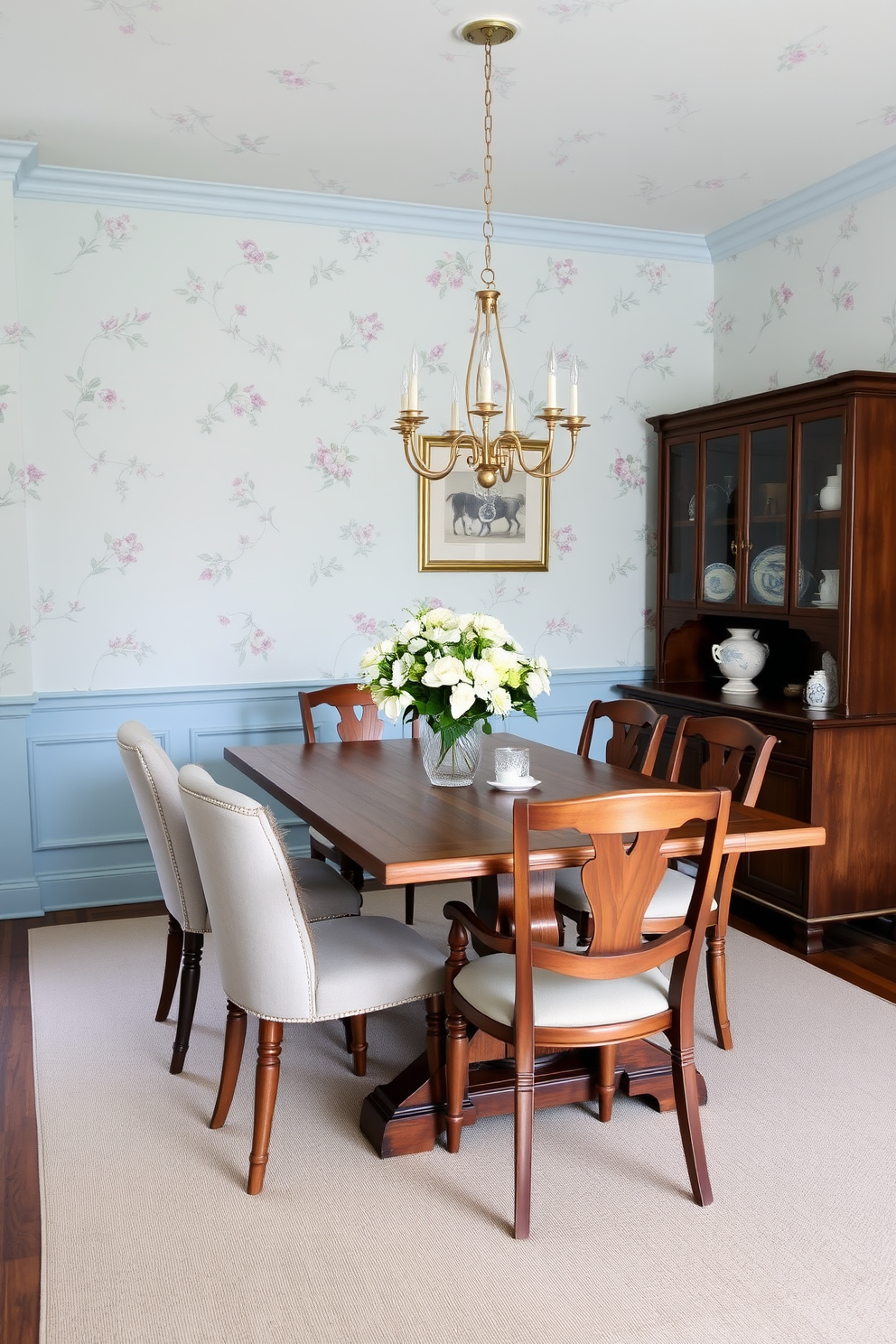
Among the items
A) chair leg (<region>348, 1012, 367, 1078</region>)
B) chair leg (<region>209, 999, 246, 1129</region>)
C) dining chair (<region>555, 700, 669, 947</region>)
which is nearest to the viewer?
chair leg (<region>209, 999, 246, 1129</region>)

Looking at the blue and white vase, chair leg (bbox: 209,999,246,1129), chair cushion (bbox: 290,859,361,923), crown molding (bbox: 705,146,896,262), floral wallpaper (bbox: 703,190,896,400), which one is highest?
crown molding (bbox: 705,146,896,262)

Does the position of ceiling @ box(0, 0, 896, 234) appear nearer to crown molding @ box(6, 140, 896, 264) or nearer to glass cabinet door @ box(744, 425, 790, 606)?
crown molding @ box(6, 140, 896, 264)

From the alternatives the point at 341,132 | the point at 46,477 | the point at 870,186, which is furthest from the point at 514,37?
the point at 46,477

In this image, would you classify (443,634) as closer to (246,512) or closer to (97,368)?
(246,512)

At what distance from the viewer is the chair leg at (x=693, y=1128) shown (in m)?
2.21

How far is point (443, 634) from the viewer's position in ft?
9.08

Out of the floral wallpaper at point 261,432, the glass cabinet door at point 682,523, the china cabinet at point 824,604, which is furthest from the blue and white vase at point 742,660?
the floral wallpaper at point 261,432

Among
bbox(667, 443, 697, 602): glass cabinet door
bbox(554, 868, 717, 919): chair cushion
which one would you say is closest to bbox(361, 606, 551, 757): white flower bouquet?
bbox(554, 868, 717, 919): chair cushion

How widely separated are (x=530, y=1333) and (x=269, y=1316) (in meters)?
0.44

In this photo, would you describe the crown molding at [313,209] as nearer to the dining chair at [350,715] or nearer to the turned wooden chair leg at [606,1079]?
the dining chair at [350,715]

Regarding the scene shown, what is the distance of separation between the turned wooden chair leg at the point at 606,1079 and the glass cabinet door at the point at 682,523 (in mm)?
2455

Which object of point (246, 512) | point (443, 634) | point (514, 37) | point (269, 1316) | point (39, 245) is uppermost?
point (514, 37)

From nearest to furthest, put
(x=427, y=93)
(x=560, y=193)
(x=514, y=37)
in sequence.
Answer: (x=514, y=37) < (x=427, y=93) < (x=560, y=193)

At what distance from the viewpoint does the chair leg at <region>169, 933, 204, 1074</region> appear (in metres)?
2.78
